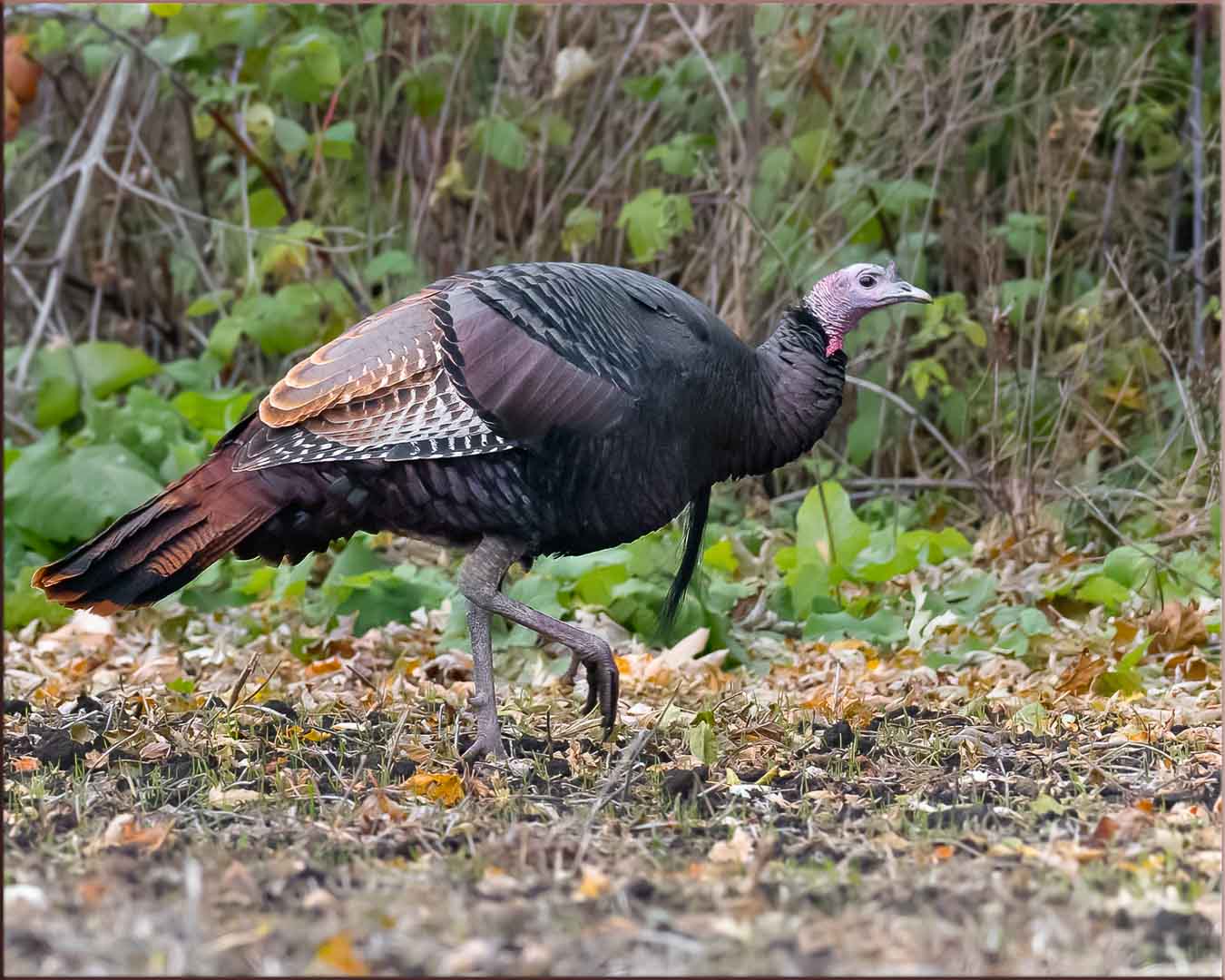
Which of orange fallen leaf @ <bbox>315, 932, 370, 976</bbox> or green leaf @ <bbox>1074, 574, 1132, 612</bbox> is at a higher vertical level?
orange fallen leaf @ <bbox>315, 932, 370, 976</bbox>

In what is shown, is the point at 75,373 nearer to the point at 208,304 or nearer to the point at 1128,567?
the point at 208,304

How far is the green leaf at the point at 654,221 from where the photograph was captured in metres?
6.46

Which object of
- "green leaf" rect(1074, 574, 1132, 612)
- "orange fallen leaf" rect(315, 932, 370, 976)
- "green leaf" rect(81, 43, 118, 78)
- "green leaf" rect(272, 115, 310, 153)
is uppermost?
"green leaf" rect(81, 43, 118, 78)

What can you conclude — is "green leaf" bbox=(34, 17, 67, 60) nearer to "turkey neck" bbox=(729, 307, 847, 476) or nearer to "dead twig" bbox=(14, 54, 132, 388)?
"dead twig" bbox=(14, 54, 132, 388)

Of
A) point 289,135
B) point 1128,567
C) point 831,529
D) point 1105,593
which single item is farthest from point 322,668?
point 289,135

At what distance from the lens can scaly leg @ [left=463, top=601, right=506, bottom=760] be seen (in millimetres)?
3834

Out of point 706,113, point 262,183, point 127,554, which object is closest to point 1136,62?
point 706,113

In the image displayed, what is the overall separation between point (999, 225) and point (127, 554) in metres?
4.56

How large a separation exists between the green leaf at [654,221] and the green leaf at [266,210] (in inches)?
73.5

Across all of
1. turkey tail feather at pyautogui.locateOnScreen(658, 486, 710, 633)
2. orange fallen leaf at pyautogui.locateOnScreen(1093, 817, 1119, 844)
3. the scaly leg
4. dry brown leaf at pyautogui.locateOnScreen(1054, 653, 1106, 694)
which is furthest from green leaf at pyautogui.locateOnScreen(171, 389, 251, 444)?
orange fallen leaf at pyautogui.locateOnScreen(1093, 817, 1119, 844)

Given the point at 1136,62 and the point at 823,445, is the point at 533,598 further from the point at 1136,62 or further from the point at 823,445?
the point at 1136,62

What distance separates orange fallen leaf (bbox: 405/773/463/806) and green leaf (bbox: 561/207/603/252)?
389 centimetres

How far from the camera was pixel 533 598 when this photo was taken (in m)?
5.28

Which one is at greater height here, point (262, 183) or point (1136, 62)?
point (1136, 62)
